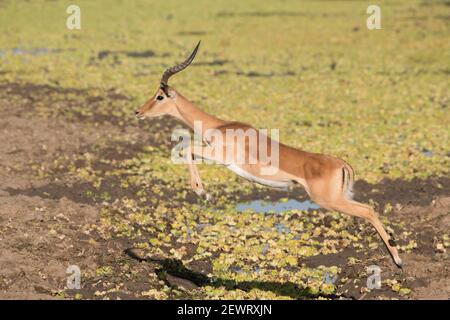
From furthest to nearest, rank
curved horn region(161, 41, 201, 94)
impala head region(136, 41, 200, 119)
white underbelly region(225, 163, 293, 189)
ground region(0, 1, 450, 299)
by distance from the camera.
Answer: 1. impala head region(136, 41, 200, 119)
2. ground region(0, 1, 450, 299)
3. curved horn region(161, 41, 201, 94)
4. white underbelly region(225, 163, 293, 189)

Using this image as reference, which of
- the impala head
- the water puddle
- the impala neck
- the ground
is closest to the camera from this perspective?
the ground

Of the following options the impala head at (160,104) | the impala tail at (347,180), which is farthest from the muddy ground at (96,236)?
the impala head at (160,104)

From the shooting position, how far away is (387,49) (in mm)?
28938

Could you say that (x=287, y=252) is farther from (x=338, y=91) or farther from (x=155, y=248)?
(x=338, y=91)

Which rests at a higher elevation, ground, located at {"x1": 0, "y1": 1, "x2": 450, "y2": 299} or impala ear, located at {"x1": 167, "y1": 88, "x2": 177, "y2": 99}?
impala ear, located at {"x1": 167, "y1": 88, "x2": 177, "y2": 99}

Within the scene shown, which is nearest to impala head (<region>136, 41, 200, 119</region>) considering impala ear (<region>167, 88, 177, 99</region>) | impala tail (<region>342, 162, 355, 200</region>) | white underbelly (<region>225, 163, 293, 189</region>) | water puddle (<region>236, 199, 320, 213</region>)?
impala ear (<region>167, 88, 177, 99</region>)

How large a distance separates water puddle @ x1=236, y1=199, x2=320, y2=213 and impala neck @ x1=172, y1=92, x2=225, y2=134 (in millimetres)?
3015

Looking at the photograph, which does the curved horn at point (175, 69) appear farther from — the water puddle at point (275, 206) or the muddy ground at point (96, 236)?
the water puddle at point (275, 206)

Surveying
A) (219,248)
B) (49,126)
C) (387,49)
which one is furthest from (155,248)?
(387,49)

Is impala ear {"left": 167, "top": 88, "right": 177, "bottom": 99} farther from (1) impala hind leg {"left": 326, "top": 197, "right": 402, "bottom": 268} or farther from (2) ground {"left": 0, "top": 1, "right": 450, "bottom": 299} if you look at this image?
(1) impala hind leg {"left": 326, "top": 197, "right": 402, "bottom": 268}

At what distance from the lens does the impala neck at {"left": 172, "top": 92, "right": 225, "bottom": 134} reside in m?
9.65

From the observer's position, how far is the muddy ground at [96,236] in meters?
8.80

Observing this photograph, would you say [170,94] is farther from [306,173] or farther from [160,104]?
[306,173]

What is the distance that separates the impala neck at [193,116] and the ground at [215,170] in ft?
6.07
